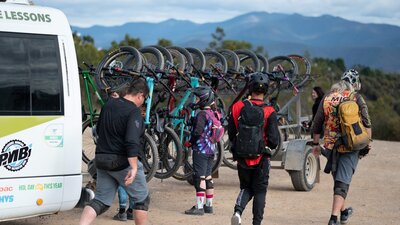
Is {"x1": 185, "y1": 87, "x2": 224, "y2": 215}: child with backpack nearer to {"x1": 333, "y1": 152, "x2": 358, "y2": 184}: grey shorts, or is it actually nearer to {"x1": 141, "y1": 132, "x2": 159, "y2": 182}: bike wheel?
{"x1": 141, "y1": 132, "x2": 159, "y2": 182}: bike wheel

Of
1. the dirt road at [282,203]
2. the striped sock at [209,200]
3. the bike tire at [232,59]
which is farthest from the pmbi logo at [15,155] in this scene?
the bike tire at [232,59]

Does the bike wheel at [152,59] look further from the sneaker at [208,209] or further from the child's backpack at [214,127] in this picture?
the sneaker at [208,209]

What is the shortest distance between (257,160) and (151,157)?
2.74 m

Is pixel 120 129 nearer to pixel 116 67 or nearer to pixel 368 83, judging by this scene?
pixel 116 67

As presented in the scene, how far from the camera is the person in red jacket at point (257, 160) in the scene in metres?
8.70

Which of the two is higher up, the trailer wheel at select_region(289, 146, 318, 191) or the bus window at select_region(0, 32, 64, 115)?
the bus window at select_region(0, 32, 64, 115)

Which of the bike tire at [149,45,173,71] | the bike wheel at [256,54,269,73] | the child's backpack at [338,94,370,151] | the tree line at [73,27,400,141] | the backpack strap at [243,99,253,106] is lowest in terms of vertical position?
the tree line at [73,27,400,141]

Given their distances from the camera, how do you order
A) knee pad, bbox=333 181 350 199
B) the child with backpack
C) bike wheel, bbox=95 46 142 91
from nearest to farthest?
knee pad, bbox=333 181 350 199 → the child with backpack → bike wheel, bbox=95 46 142 91

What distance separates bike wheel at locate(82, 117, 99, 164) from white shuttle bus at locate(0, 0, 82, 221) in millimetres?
2265

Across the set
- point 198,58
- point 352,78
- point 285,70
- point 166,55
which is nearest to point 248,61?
point 285,70

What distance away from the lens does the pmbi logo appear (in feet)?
26.9

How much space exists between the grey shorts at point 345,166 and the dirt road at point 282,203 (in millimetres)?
1042

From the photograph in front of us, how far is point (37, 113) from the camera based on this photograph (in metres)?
8.50

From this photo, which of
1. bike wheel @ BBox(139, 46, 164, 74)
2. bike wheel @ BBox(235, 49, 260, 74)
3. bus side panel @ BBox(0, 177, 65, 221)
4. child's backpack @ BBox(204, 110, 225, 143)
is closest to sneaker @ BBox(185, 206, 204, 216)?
child's backpack @ BBox(204, 110, 225, 143)
